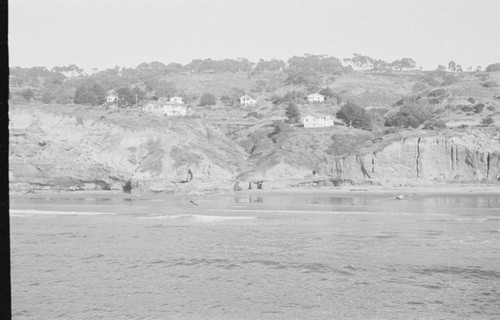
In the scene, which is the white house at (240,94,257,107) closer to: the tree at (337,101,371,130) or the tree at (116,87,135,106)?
the tree at (116,87,135,106)

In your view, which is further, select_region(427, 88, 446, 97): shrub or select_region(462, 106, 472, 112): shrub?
select_region(427, 88, 446, 97): shrub

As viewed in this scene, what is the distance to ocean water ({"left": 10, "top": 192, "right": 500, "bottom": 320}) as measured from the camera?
10.2 m

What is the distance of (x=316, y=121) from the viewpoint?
70312 mm

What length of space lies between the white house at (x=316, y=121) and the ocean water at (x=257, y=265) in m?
42.8

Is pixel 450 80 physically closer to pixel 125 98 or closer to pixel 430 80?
pixel 430 80

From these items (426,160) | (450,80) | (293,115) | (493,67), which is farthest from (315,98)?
(426,160)

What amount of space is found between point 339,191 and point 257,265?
2899 cm

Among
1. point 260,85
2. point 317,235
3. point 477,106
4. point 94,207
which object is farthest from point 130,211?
point 260,85

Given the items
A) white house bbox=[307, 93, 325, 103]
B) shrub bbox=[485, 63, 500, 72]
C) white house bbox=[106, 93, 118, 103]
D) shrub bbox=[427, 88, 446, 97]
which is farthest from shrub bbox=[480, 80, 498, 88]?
white house bbox=[106, 93, 118, 103]

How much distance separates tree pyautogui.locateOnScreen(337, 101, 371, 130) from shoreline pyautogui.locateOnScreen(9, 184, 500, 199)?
26.2m

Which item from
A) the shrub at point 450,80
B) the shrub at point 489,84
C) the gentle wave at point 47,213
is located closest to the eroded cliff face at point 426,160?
the gentle wave at point 47,213

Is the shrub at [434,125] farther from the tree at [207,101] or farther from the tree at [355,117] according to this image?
the tree at [207,101]

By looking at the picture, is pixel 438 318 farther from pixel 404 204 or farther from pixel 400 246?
pixel 404 204

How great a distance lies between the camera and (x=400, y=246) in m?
16.9
